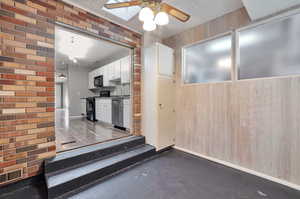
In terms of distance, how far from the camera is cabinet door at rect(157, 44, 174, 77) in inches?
106

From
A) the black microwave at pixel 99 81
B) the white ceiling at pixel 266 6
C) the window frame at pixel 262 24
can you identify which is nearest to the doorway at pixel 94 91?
the black microwave at pixel 99 81

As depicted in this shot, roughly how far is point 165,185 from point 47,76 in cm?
222

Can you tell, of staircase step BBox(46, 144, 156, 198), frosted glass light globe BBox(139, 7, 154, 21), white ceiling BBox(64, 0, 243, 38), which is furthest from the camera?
white ceiling BBox(64, 0, 243, 38)

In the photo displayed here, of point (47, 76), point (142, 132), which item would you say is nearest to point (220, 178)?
point (142, 132)

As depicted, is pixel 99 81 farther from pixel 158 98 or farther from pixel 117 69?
pixel 158 98

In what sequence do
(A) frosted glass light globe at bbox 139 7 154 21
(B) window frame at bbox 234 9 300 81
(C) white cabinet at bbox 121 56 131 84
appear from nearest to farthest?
1. (A) frosted glass light globe at bbox 139 7 154 21
2. (B) window frame at bbox 234 9 300 81
3. (C) white cabinet at bbox 121 56 131 84

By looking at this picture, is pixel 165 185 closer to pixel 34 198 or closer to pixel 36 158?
pixel 34 198

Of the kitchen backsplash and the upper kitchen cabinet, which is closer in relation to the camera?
the kitchen backsplash

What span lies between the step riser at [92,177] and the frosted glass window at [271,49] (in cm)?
231

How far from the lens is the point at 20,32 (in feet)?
5.40

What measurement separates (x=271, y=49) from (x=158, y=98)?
1.91 m

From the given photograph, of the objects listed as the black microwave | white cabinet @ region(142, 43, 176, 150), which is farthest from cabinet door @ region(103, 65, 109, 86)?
white cabinet @ region(142, 43, 176, 150)

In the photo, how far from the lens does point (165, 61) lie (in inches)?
110

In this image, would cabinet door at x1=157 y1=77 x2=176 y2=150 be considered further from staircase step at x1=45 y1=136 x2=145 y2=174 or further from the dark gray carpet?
the dark gray carpet
